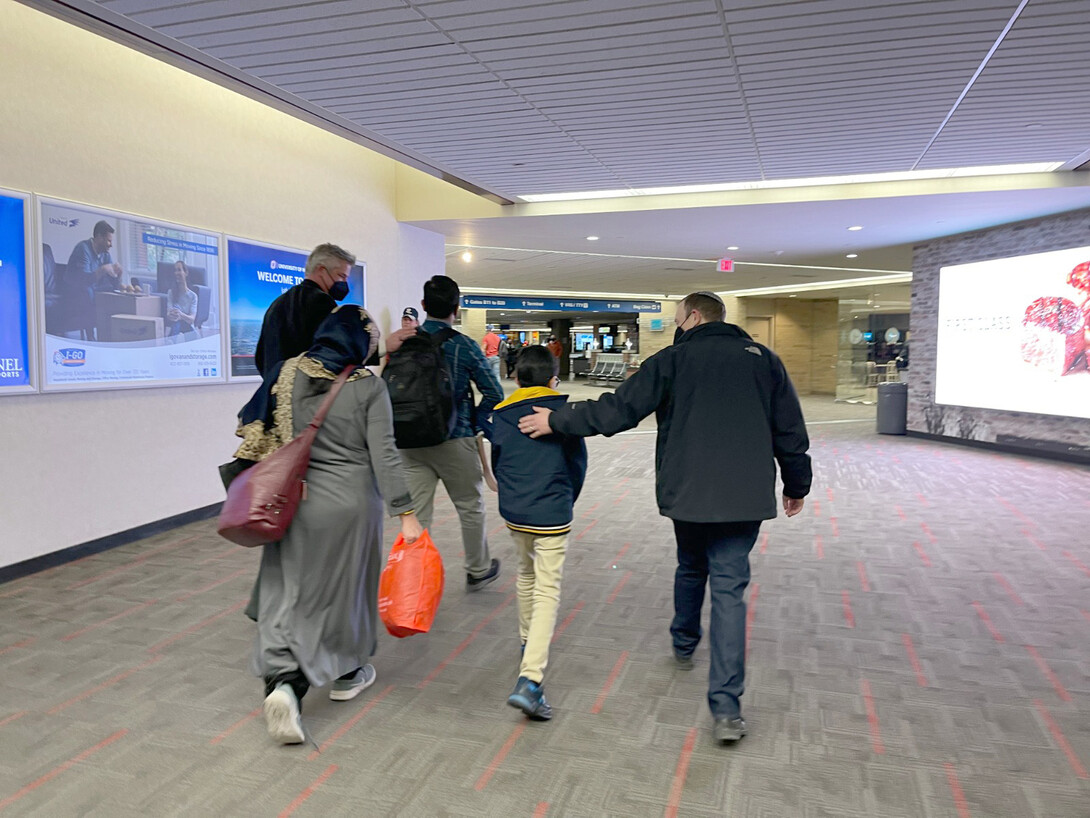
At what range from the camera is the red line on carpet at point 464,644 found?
2951 millimetres

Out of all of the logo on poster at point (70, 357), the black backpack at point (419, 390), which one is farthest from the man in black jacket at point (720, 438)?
the logo on poster at point (70, 357)

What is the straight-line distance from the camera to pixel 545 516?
257 centimetres

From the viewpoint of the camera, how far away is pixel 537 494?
8.45ft

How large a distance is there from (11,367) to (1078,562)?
22.0 ft

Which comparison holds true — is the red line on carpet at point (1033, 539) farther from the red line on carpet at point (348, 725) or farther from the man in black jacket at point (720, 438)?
the red line on carpet at point (348, 725)

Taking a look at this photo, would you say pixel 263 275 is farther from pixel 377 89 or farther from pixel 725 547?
pixel 725 547

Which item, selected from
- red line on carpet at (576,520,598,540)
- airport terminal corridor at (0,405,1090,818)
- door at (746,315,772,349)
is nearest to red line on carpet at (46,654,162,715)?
airport terminal corridor at (0,405,1090,818)

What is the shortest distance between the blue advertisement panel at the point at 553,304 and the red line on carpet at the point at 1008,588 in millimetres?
19774

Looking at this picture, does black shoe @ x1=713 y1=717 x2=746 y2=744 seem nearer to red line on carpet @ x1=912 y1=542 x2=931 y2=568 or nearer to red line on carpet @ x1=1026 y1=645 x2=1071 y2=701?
red line on carpet @ x1=1026 y1=645 x2=1071 y2=701

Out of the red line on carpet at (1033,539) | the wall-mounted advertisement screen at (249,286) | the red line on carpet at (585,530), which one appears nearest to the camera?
the red line on carpet at (1033,539)

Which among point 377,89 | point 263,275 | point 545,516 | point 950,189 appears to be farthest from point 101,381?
point 950,189

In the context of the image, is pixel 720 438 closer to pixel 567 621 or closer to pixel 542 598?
pixel 542 598

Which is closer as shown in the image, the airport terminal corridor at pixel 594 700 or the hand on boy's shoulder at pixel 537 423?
the airport terminal corridor at pixel 594 700

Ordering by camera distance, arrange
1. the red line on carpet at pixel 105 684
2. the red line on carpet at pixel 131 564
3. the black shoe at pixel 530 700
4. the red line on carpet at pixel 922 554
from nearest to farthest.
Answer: the black shoe at pixel 530 700 → the red line on carpet at pixel 105 684 → the red line on carpet at pixel 131 564 → the red line on carpet at pixel 922 554
